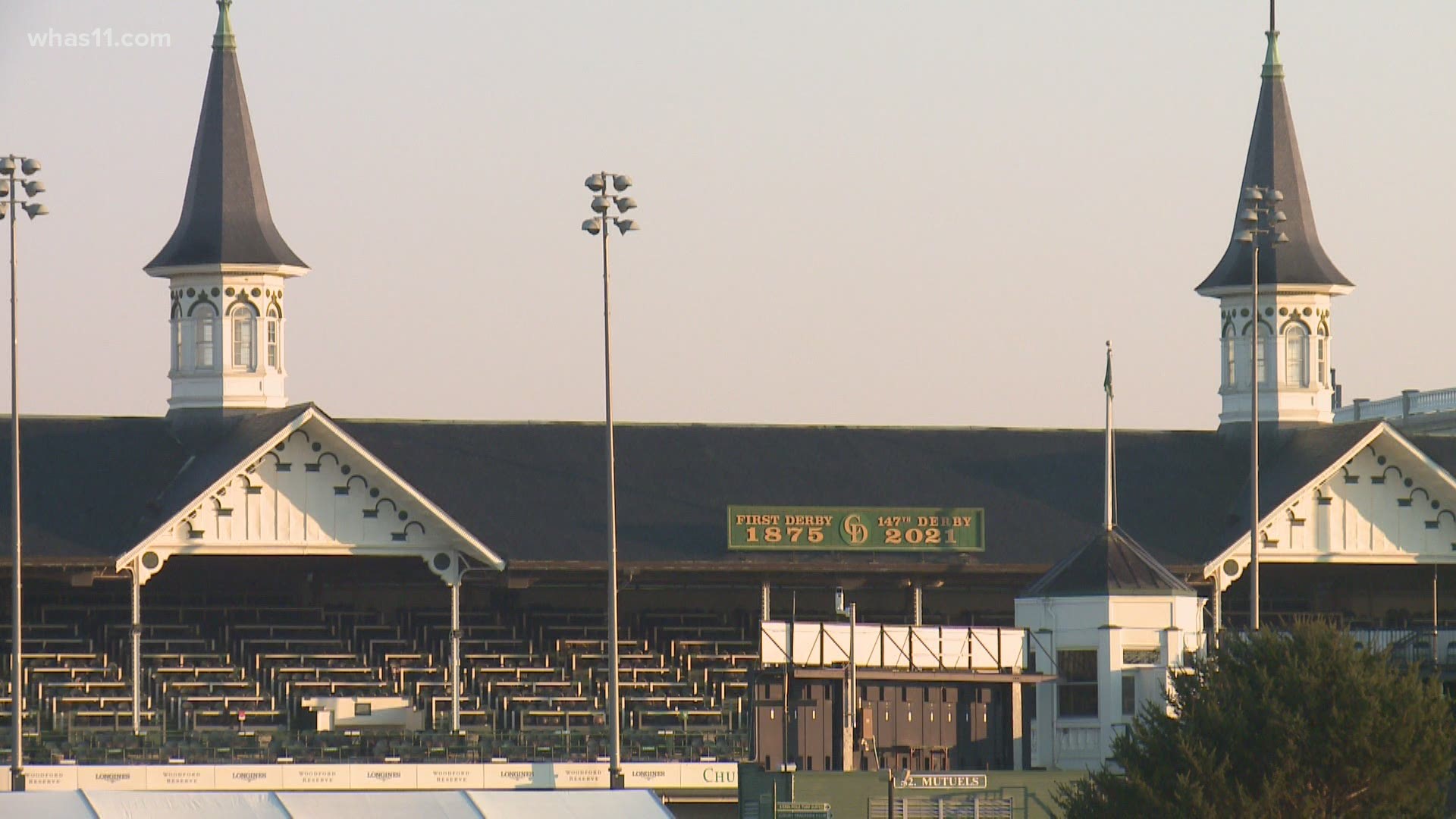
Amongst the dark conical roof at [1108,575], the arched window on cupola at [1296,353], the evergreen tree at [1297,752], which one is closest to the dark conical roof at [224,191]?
the dark conical roof at [1108,575]

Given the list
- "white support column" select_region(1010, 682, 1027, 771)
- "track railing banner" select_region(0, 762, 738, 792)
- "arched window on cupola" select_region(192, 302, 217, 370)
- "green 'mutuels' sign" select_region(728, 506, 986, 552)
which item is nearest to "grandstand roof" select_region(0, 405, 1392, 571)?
"green 'mutuels' sign" select_region(728, 506, 986, 552)

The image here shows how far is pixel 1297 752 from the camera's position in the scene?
4281cm

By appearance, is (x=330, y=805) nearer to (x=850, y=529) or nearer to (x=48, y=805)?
(x=48, y=805)

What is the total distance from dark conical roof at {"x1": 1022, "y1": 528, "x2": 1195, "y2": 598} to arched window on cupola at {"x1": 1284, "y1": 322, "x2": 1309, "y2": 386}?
1314 centimetres

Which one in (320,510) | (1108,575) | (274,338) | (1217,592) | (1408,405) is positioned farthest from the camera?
(1408,405)

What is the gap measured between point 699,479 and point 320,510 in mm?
8475

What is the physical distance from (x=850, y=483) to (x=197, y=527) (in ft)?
44.8

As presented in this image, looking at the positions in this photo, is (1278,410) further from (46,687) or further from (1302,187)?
(46,687)

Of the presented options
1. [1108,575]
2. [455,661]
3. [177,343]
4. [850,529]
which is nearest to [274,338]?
[177,343]

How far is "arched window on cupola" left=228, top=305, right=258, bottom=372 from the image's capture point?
2502 inches

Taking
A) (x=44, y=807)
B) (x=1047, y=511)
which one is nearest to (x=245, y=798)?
(x=44, y=807)

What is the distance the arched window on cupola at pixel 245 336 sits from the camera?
63.6m

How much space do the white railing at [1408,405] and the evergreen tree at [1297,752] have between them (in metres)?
48.2

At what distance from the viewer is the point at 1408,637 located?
5797 cm
